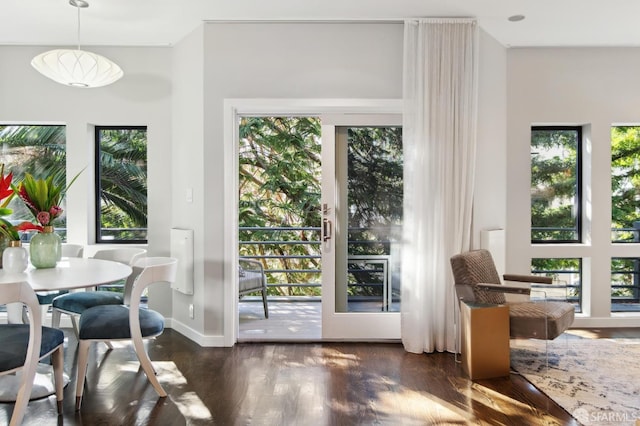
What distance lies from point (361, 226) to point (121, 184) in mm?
2515

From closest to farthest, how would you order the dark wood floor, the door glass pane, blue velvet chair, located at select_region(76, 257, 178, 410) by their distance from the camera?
the dark wood floor < blue velvet chair, located at select_region(76, 257, 178, 410) < the door glass pane

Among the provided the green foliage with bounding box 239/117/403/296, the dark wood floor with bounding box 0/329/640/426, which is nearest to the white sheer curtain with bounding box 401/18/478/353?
the dark wood floor with bounding box 0/329/640/426

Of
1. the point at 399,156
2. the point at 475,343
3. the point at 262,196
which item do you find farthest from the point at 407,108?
the point at 262,196

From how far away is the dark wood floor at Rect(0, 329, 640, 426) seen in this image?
261cm

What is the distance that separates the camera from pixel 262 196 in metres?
7.00

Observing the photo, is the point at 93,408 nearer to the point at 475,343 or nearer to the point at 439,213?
the point at 475,343

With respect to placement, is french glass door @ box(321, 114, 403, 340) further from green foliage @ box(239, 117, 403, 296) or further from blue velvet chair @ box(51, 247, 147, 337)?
green foliage @ box(239, 117, 403, 296)

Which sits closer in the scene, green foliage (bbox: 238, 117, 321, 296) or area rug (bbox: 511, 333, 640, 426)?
area rug (bbox: 511, 333, 640, 426)

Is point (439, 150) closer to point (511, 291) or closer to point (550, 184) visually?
point (511, 291)

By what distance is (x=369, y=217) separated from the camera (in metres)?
4.07

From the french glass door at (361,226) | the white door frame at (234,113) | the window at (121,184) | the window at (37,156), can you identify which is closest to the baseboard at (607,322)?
the french glass door at (361,226)

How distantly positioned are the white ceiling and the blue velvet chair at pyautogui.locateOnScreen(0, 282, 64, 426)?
7.70ft

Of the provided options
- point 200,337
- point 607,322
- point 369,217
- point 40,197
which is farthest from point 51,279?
point 607,322

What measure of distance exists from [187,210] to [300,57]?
66.4 inches
